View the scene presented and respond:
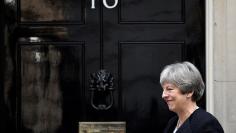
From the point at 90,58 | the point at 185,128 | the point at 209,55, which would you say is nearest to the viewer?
the point at 185,128

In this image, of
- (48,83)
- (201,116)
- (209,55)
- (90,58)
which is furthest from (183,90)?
(48,83)

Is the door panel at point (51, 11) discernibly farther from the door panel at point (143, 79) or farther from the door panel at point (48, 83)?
the door panel at point (143, 79)

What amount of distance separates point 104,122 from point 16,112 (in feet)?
3.19

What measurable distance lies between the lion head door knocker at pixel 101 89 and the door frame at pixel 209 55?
1.03 meters

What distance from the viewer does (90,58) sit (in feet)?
22.6

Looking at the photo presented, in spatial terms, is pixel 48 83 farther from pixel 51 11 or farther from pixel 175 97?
pixel 175 97

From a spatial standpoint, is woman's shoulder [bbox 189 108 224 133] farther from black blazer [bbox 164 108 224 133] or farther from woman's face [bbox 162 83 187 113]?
woman's face [bbox 162 83 187 113]

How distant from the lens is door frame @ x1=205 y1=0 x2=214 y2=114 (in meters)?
6.68

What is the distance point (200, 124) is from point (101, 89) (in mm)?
2905

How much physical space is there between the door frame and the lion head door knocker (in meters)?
1.03

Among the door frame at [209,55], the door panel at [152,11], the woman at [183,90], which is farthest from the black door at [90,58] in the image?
the woman at [183,90]

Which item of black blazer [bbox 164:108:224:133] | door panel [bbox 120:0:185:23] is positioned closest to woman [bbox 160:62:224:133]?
black blazer [bbox 164:108:224:133]

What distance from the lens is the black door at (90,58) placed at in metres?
6.89

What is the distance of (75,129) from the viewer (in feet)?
22.7
